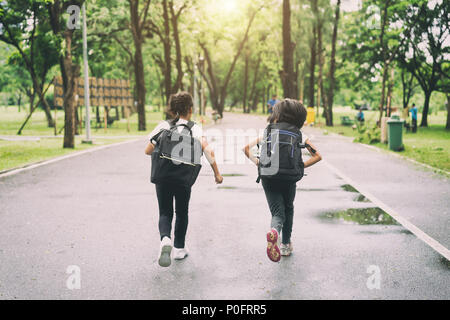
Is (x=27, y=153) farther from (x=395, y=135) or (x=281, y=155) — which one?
(x=281, y=155)

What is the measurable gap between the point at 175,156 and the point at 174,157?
0.04 feet

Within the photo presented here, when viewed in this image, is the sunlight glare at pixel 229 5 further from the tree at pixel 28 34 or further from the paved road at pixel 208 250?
the paved road at pixel 208 250

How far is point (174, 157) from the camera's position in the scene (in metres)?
4.86

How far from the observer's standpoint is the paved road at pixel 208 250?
4410 millimetres

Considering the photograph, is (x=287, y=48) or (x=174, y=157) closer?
(x=174, y=157)

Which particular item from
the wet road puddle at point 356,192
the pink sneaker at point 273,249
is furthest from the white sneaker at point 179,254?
the wet road puddle at point 356,192

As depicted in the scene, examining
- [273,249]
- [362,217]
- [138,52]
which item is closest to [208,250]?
[273,249]

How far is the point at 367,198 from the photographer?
29.3 ft

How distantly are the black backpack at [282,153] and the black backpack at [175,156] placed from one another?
0.66m

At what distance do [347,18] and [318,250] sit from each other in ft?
166

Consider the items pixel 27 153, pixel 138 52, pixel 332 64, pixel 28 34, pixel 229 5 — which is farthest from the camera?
pixel 229 5

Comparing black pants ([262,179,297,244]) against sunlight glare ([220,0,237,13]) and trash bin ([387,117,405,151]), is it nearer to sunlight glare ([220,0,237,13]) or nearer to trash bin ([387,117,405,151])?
trash bin ([387,117,405,151])

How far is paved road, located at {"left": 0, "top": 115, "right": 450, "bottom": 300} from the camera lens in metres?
4.41

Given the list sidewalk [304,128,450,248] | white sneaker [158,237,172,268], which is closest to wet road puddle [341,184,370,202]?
sidewalk [304,128,450,248]
